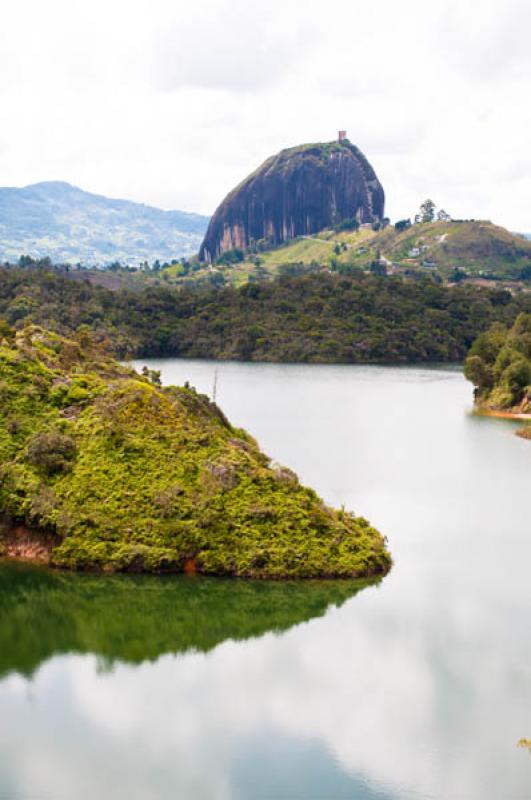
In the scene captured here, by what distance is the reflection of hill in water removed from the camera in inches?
1110

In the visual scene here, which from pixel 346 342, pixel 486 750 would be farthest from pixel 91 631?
pixel 346 342

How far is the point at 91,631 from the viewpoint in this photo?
29125mm

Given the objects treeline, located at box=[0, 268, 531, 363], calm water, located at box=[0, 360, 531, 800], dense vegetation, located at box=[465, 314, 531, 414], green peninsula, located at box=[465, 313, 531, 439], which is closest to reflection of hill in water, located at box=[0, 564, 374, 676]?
calm water, located at box=[0, 360, 531, 800]

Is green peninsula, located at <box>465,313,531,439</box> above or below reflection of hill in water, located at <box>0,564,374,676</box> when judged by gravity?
above

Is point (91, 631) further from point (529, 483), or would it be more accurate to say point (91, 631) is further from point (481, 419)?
point (481, 419)

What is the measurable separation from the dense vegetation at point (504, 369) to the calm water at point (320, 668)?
33.7 meters

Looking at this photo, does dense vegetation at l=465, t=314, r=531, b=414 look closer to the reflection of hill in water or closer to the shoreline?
the shoreline

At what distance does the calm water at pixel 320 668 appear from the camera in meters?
21.0

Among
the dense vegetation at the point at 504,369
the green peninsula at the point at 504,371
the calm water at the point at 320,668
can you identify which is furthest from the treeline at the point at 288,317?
the calm water at the point at 320,668

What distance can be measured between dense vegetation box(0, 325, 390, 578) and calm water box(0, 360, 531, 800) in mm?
966

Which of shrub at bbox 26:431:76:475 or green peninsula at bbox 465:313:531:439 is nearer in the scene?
shrub at bbox 26:431:76:475

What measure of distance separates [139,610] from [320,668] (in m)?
6.74

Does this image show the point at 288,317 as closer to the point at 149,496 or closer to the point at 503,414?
the point at 503,414

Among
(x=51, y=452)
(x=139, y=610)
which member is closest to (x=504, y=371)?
(x=51, y=452)
